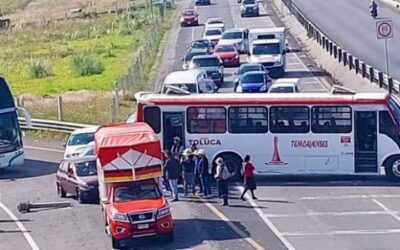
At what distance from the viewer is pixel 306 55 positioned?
7088cm

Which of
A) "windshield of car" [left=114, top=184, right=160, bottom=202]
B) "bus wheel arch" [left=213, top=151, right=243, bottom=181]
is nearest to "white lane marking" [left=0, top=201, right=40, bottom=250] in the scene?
"windshield of car" [left=114, top=184, right=160, bottom=202]

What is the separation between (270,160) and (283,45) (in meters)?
28.1

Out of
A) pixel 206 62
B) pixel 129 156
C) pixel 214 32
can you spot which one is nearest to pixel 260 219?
pixel 129 156

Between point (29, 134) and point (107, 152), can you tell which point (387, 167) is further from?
point (29, 134)

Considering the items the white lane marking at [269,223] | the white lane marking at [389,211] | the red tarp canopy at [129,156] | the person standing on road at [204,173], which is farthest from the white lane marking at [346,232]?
the person standing on road at [204,173]

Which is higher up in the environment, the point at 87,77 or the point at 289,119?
the point at 289,119

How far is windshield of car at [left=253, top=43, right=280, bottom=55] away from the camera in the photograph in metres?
61.6

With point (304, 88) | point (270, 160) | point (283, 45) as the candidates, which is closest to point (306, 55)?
point (283, 45)

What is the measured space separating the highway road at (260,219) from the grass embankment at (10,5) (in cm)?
9673

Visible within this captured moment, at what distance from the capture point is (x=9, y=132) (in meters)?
39.1

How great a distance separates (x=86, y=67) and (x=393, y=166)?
119ft

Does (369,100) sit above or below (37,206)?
above

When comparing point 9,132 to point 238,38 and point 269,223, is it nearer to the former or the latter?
point 269,223

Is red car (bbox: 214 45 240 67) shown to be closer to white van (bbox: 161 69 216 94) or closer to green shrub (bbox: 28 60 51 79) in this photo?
green shrub (bbox: 28 60 51 79)
